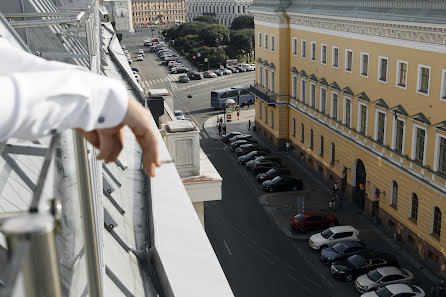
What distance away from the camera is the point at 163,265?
604 centimetres

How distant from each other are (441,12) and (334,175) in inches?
573

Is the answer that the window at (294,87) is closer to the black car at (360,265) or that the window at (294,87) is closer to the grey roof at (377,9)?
the grey roof at (377,9)

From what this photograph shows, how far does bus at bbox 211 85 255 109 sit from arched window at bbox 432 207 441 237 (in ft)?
128

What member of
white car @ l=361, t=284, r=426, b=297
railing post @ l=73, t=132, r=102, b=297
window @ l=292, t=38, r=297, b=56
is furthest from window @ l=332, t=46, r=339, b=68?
railing post @ l=73, t=132, r=102, b=297

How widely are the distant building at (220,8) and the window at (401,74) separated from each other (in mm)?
135159

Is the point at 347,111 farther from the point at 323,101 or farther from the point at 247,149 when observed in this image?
the point at 247,149

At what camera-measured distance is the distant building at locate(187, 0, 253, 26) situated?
163750mm

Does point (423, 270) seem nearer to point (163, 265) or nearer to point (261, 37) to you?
point (163, 265)

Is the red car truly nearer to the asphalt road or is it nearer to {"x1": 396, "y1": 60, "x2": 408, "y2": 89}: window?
the asphalt road

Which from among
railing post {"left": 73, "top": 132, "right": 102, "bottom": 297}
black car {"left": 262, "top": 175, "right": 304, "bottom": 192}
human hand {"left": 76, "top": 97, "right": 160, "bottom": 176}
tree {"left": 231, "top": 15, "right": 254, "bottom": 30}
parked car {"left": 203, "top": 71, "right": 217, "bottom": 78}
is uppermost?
human hand {"left": 76, "top": 97, "right": 160, "bottom": 176}

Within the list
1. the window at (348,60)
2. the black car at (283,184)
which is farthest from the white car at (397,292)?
the window at (348,60)

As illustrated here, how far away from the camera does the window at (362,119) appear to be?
102ft

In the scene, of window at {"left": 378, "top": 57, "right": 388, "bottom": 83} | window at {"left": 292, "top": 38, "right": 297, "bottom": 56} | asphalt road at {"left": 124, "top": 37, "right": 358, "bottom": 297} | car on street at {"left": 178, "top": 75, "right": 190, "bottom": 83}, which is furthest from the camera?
car on street at {"left": 178, "top": 75, "right": 190, "bottom": 83}

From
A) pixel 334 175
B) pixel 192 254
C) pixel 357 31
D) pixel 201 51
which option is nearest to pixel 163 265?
pixel 192 254
